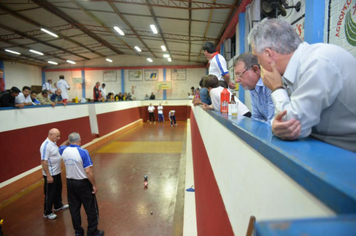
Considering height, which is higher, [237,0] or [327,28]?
[237,0]

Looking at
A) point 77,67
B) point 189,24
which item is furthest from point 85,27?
point 77,67

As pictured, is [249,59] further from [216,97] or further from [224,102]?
[216,97]

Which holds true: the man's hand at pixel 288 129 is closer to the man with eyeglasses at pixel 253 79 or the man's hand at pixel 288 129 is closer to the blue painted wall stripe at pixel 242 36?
the man with eyeglasses at pixel 253 79

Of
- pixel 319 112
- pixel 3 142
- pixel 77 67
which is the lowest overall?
pixel 3 142

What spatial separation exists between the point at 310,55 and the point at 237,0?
27.4 feet

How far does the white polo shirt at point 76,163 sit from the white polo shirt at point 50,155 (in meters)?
0.77

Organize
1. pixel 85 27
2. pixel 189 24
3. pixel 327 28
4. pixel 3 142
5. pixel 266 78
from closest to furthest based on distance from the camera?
1. pixel 266 78
2. pixel 327 28
3. pixel 3 142
4. pixel 189 24
5. pixel 85 27

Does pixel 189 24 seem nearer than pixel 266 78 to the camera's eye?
No

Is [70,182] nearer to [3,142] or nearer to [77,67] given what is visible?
[3,142]

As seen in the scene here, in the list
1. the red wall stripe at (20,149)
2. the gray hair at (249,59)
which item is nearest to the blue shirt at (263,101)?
the gray hair at (249,59)

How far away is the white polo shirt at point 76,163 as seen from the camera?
3.22m

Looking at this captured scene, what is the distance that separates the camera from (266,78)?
1.11m

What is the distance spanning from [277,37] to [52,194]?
14.4 feet

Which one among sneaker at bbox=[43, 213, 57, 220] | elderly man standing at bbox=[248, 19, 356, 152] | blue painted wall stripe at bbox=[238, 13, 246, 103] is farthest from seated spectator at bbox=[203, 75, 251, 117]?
blue painted wall stripe at bbox=[238, 13, 246, 103]
